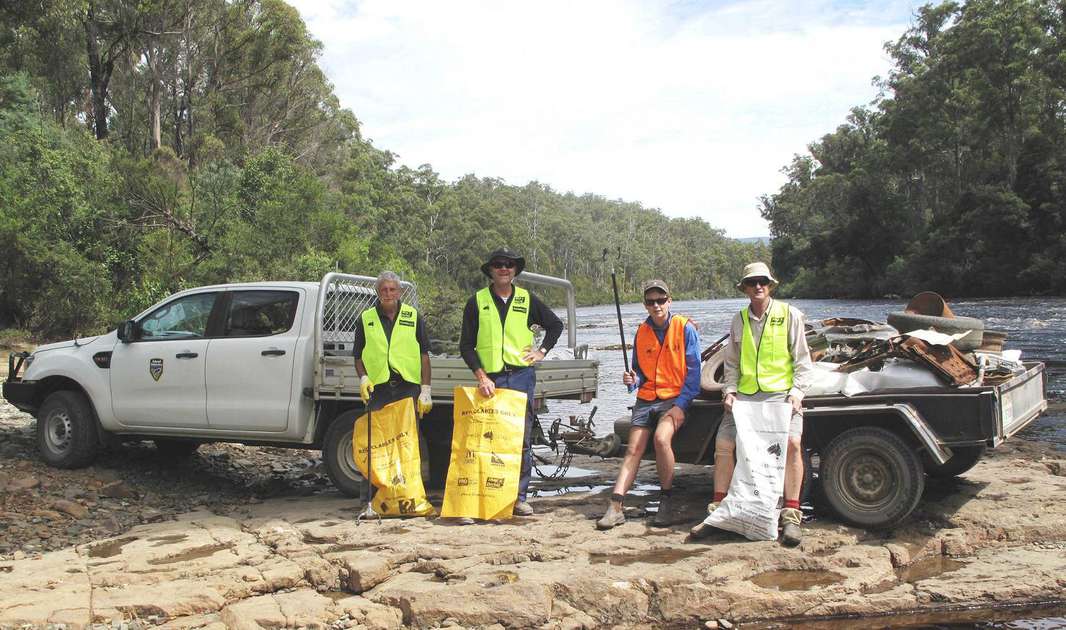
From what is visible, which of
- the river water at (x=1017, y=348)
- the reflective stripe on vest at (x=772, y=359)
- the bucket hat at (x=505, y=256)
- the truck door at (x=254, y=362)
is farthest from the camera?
the river water at (x=1017, y=348)

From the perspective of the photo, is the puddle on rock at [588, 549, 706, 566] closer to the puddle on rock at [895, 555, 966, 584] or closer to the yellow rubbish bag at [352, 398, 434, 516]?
the puddle on rock at [895, 555, 966, 584]

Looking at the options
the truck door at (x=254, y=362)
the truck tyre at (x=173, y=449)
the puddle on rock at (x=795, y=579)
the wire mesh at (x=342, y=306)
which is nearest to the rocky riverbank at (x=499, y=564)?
the puddle on rock at (x=795, y=579)

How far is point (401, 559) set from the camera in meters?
5.49

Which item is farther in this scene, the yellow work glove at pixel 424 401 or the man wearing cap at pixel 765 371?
the yellow work glove at pixel 424 401

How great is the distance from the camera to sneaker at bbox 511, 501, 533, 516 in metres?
6.67

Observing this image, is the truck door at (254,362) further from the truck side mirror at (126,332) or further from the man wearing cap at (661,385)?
the man wearing cap at (661,385)

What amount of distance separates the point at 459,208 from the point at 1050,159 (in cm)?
6170

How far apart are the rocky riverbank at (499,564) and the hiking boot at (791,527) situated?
0.22ft

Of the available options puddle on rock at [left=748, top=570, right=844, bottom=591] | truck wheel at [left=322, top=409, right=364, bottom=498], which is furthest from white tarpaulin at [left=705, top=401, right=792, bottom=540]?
truck wheel at [left=322, top=409, right=364, bottom=498]

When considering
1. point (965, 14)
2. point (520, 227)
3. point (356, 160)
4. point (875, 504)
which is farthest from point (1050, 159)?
point (520, 227)

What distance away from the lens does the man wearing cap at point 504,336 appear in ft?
21.9

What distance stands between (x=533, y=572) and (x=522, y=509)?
150 centimetres

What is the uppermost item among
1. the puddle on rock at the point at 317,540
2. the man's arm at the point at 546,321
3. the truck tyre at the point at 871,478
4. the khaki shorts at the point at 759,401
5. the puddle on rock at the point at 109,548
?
the man's arm at the point at 546,321

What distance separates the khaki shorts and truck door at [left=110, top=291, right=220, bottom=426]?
15.0 feet
